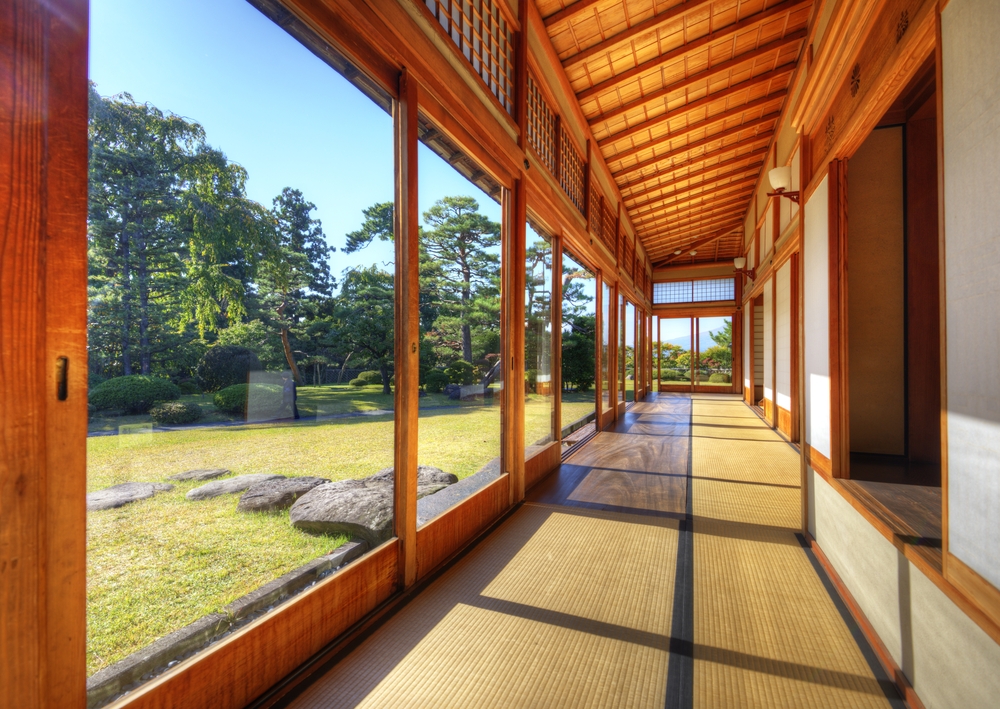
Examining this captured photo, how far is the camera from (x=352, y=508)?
67.3 inches

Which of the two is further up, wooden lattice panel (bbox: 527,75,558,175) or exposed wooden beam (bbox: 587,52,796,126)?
exposed wooden beam (bbox: 587,52,796,126)

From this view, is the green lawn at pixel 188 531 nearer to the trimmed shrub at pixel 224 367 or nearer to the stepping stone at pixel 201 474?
the stepping stone at pixel 201 474

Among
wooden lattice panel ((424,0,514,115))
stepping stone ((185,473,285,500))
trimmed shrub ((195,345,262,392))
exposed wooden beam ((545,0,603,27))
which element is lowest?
stepping stone ((185,473,285,500))

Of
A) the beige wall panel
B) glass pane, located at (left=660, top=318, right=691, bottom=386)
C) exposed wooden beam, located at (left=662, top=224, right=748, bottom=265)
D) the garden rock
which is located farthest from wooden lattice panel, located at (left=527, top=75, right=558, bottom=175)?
glass pane, located at (left=660, top=318, right=691, bottom=386)

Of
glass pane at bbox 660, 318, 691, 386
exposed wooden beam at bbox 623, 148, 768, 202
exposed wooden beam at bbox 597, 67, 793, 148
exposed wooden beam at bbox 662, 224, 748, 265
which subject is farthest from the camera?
glass pane at bbox 660, 318, 691, 386

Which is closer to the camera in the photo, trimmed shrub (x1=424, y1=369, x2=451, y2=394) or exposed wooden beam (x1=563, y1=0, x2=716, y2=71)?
trimmed shrub (x1=424, y1=369, x2=451, y2=394)

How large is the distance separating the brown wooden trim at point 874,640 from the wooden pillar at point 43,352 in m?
2.06

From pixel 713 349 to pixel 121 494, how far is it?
1211 cm

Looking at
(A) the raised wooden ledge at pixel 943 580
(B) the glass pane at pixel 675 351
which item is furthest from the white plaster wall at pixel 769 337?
(B) the glass pane at pixel 675 351

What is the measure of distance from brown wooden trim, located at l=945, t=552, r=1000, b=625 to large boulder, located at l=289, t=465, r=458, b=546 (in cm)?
173

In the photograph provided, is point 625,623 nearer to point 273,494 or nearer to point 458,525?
point 458,525

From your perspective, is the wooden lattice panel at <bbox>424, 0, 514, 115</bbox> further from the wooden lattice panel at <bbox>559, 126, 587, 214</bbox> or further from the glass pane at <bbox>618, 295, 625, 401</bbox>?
the glass pane at <bbox>618, 295, 625, 401</bbox>

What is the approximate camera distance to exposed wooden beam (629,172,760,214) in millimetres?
6848

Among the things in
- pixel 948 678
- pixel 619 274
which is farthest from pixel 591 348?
pixel 948 678
